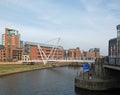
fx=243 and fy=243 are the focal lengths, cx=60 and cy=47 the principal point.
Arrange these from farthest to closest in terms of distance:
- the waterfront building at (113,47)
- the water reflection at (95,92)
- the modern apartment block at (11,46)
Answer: the modern apartment block at (11,46) → the waterfront building at (113,47) → the water reflection at (95,92)

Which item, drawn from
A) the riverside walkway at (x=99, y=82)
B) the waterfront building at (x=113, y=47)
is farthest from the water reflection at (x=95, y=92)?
the waterfront building at (x=113, y=47)

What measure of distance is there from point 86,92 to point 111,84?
634 cm

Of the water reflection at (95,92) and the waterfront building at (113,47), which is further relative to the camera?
the waterfront building at (113,47)

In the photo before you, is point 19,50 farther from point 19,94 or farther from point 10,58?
point 19,94

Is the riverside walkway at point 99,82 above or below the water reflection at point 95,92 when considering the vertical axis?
above

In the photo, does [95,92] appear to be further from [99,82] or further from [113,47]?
[113,47]

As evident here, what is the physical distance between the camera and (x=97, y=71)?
5781 cm

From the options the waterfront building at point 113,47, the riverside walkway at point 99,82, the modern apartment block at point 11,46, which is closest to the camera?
the riverside walkway at point 99,82

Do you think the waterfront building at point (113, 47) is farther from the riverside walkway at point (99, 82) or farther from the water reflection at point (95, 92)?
the water reflection at point (95, 92)

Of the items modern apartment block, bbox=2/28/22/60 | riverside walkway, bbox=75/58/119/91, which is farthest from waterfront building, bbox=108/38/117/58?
modern apartment block, bbox=2/28/22/60

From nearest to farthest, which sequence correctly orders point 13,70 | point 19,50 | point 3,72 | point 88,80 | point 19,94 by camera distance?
point 19,94 → point 88,80 → point 3,72 → point 13,70 → point 19,50

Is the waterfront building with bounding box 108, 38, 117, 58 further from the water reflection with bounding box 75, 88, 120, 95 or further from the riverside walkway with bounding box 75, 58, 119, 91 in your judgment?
the water reflection with bounding box 75, 88, 120, 95

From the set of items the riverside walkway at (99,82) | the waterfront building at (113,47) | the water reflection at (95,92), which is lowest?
the water reflection at (95,92)

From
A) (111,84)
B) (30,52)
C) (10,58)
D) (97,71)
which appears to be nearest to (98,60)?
(97,71)
